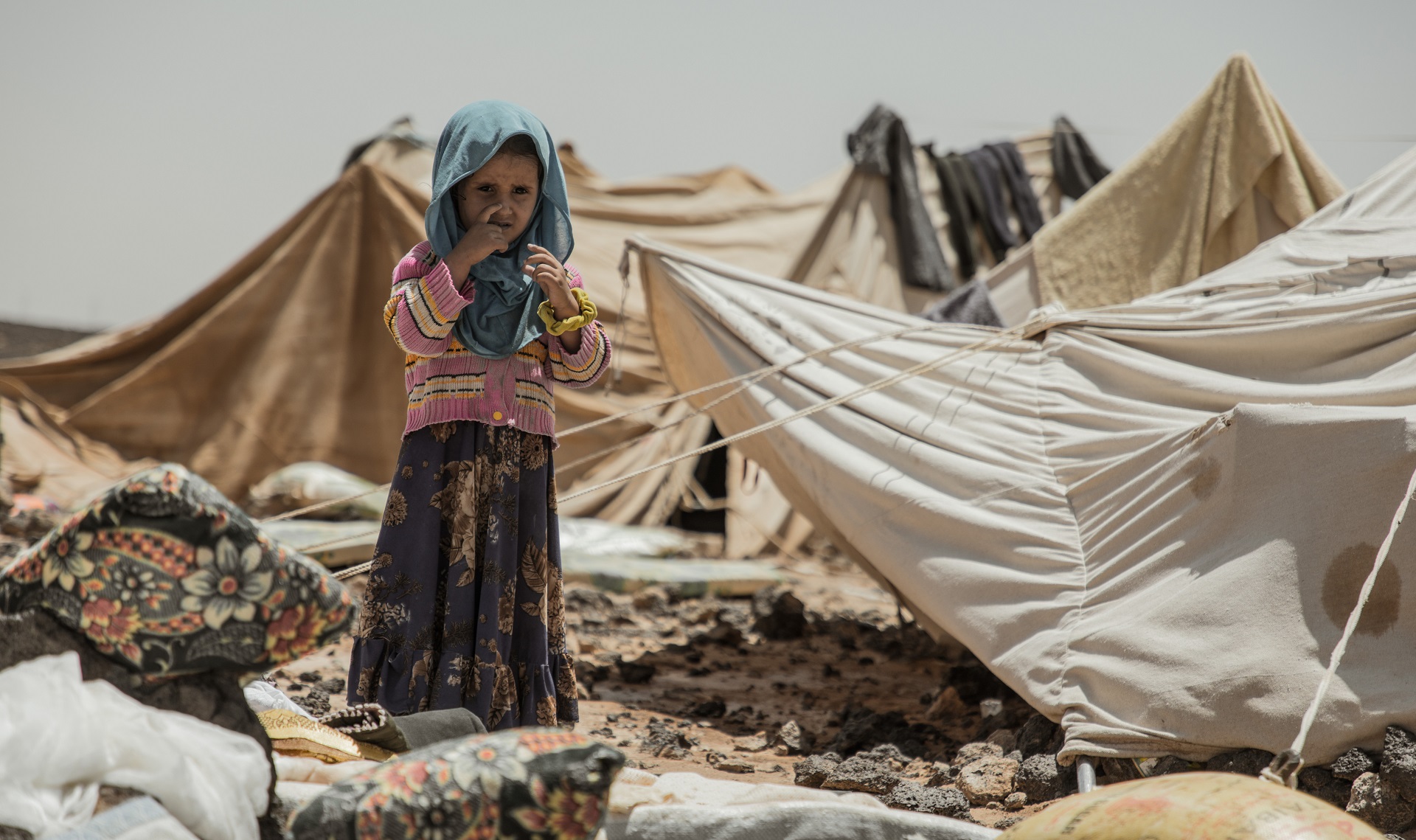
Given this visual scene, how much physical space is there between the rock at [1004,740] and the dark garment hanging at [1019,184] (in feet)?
16.9

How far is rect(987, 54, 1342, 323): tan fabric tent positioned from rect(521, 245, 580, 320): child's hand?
10.3 feet

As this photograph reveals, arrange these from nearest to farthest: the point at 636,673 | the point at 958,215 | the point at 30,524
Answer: the point at 636,673
the point at 30,524
the point at 958,215

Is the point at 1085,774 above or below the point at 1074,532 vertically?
below

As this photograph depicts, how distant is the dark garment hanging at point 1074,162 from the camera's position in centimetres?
777

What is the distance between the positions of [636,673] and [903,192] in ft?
13.5

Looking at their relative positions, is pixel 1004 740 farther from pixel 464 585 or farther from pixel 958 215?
pixel 958 215

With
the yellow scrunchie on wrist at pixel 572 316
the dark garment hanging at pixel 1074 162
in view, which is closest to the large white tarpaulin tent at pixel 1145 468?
the yellow scrunchie on wrist at pixel 572 316

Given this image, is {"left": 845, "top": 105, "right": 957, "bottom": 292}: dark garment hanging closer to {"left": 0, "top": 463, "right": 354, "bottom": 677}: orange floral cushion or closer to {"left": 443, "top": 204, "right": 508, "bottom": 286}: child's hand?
{"left": 443, "top": 204, "right": 508, "bottom": 286}: child's hand

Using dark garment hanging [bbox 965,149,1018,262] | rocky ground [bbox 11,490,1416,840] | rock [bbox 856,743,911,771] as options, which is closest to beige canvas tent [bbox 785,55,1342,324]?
rocky ground [bbox 11,490,1416,840]

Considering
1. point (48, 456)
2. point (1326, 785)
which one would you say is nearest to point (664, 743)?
point (1326, 785)

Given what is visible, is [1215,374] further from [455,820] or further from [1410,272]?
[455,820]

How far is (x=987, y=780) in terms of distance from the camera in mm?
2852

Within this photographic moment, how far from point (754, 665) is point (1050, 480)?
1.90 m

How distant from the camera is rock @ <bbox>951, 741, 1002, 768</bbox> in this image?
119 inches
